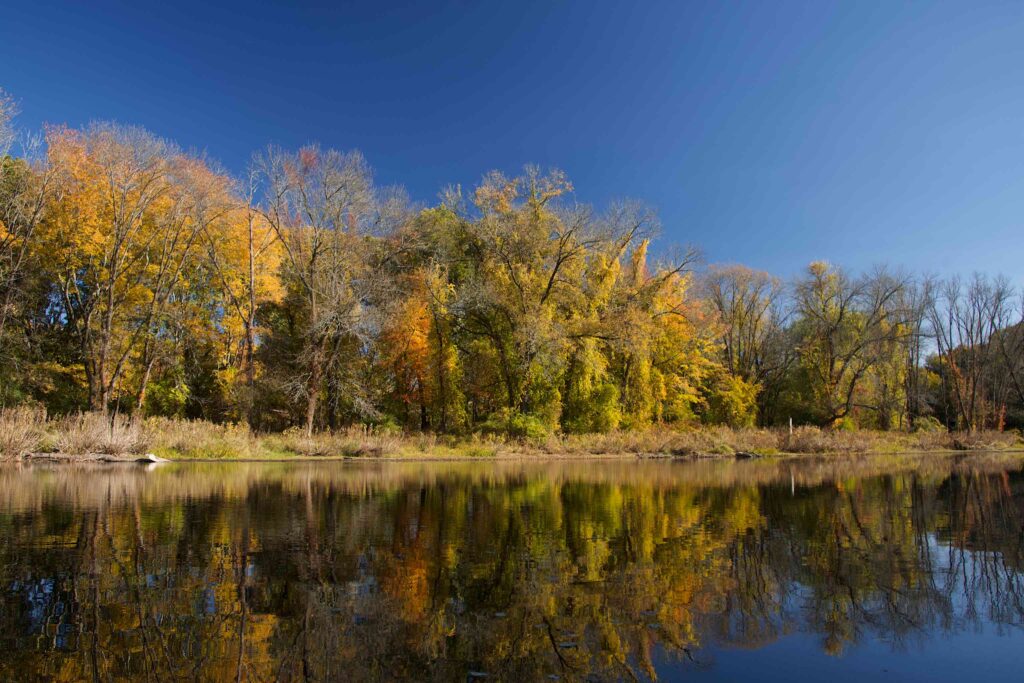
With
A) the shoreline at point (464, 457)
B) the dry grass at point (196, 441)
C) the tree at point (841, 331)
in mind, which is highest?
the tree at point (841, 331)

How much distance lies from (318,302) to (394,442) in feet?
38.3

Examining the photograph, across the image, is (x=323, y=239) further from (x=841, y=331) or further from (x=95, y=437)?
(x=841, y=331)

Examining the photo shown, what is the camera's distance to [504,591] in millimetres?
5535

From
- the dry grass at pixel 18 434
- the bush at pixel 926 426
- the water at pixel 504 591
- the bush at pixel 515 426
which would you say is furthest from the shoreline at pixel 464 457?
the water at pixel 504 591

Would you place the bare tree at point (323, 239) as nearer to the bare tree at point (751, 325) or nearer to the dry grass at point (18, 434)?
the dry grass at point (18, 434)

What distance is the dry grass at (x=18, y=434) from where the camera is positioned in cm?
1975

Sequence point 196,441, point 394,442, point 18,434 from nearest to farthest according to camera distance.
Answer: point 18,434, point 196,441, point 394,442

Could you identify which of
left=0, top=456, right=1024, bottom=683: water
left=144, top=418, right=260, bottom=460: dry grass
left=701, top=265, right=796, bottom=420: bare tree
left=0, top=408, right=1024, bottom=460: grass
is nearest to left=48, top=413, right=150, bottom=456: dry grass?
left=0, top=408, right=1024, bottom=460: grass

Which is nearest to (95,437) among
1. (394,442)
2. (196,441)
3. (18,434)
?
(18,434)

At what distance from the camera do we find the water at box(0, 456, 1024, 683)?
399 centimetres

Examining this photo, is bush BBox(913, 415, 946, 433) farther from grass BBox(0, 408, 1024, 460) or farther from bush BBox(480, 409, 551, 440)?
bush BBox(480, 409, 551, 440)

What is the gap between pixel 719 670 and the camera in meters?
3.93

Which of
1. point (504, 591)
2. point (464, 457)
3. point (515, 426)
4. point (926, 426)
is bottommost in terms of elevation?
point (464, 457)

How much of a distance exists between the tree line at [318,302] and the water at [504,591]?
2253cm
